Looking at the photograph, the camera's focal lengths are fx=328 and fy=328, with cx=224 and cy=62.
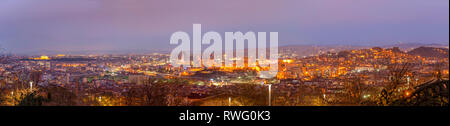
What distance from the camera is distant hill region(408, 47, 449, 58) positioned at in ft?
28.3

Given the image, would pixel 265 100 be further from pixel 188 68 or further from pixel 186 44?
pixel 188 68

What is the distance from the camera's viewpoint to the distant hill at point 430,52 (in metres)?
8.63

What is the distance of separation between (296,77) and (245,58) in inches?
108

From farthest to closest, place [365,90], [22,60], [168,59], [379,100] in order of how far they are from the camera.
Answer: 1. [168,59]
2. [22,60]
3. [365,90]
4. [379,100]

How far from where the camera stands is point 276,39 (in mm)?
10602

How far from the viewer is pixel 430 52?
9.74 metres

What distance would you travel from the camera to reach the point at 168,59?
13500 mm
